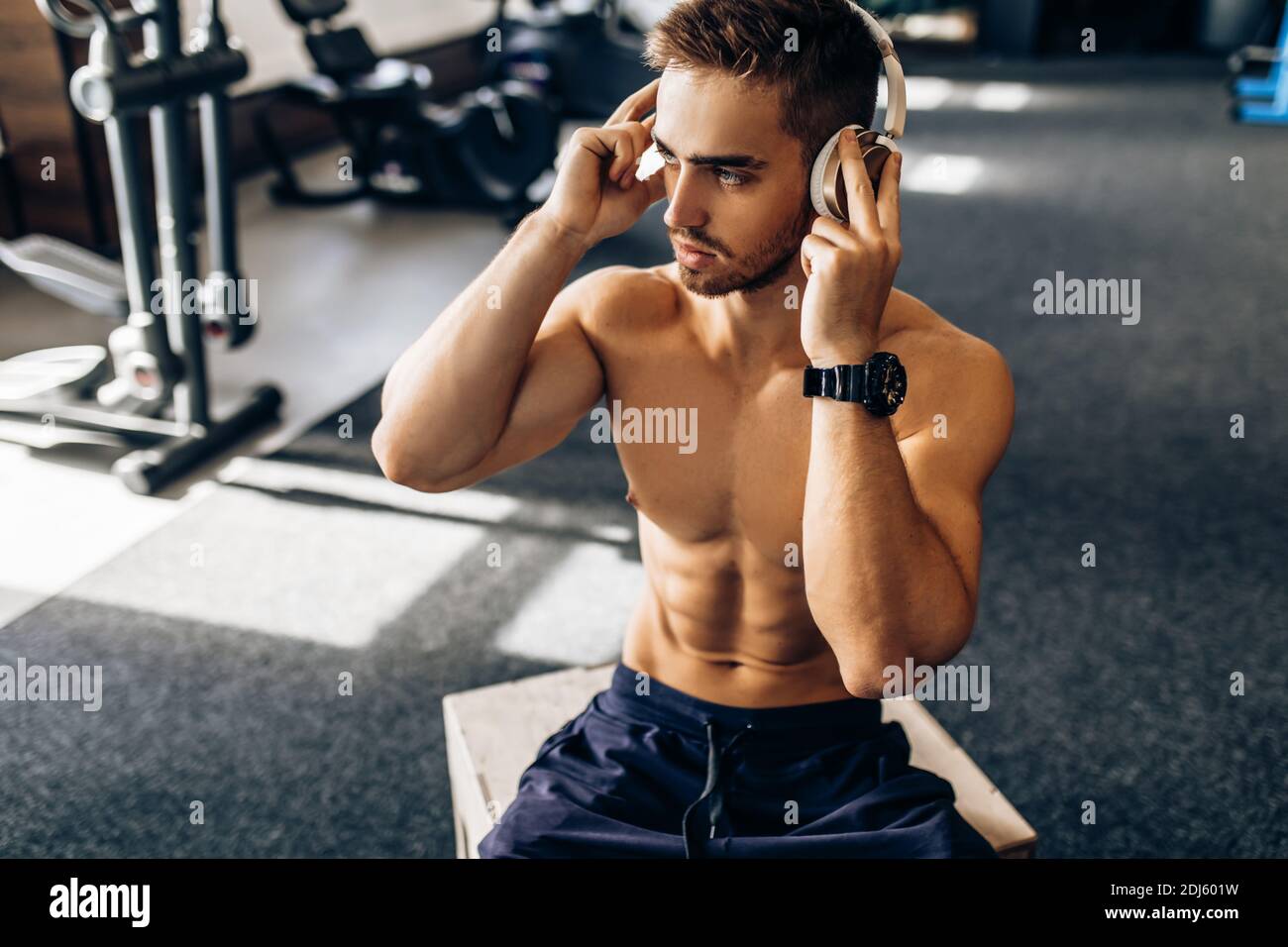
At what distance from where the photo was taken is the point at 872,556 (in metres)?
1.05

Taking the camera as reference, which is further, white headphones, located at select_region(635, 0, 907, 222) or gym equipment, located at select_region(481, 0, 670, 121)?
gym equipment, located at select_region(481, 0, 670, 121)

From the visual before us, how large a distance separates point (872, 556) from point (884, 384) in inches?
6.4

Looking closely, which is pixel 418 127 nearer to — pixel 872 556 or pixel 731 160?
pixel 731 160

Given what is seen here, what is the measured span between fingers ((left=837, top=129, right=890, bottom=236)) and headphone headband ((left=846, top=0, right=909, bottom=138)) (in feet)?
0.17

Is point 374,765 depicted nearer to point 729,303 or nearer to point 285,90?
point 729,303

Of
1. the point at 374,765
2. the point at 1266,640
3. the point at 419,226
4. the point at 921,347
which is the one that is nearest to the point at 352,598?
the point at 374,765

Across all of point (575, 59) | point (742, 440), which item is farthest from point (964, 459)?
point (575, 59)

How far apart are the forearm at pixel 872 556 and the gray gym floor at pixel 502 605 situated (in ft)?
3.35

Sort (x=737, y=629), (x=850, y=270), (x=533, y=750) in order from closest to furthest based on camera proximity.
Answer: (x=850, y=270) < (x=737, y=629) < (x=533, y=750)

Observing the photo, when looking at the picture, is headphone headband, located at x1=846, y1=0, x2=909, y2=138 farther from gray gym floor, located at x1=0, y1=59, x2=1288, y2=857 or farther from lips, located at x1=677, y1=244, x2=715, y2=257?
gray gym floor, located at x1=0, y1=59, x2=1288, y2=857

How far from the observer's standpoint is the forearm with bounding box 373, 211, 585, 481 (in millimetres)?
1188

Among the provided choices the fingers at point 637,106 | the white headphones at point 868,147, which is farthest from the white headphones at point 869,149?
the fingers at point 637,106

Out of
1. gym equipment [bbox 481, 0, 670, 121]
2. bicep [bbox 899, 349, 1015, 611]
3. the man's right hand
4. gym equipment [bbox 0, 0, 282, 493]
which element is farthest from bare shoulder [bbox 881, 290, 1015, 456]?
gym equipment [bbox 481, 0, 670, 121]

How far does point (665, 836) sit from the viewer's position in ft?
3.85
